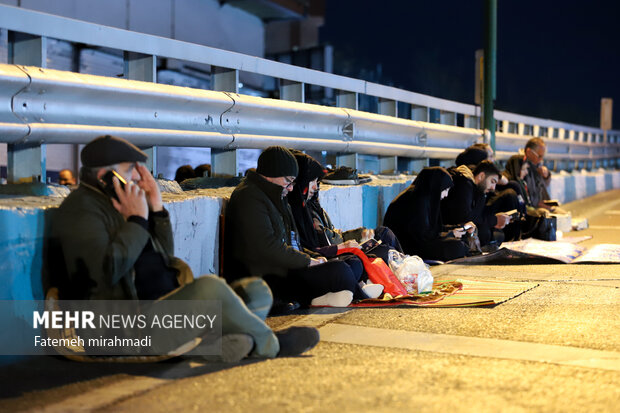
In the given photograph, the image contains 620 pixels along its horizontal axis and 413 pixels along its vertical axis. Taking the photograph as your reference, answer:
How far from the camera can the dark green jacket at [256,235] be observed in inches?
250

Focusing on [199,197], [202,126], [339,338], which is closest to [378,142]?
[202,126]

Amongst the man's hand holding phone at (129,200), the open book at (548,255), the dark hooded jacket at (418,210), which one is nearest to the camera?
the man's hand holding phone at (129,200)

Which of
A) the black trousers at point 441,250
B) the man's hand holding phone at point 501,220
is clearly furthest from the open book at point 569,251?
the black trousers at point 441,250

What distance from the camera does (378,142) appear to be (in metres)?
10.6

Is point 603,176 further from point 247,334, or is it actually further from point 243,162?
point 247,334

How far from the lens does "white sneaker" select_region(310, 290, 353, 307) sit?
6.55 m

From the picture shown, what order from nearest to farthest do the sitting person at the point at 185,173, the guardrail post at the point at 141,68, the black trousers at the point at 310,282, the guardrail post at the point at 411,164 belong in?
the guardrail post at the point at 141,68 < the black trousers at the point at 310,282 < the sitting person at the point at 185,173 < the guardrail post at the point at 411,164

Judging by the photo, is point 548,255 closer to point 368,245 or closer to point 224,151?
point 368,245

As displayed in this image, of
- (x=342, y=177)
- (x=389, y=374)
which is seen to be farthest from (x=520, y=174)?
(x=389, y=374)

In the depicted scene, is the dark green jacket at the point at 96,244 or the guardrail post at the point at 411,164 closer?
the dark green jacket at the point at 96,244

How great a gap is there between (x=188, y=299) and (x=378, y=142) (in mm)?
6304

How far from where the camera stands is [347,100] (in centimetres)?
998

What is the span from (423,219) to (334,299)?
3168 millimetres

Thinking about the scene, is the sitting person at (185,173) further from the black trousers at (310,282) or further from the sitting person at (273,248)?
the black trousers at (310,282)
